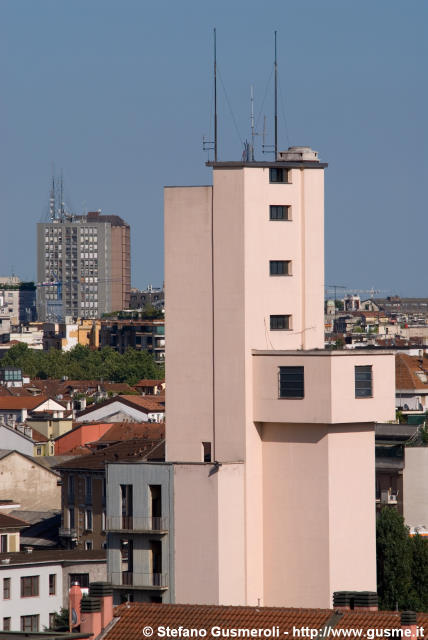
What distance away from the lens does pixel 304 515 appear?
58094mm

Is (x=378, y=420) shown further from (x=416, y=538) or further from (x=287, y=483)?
(x=416, y=538)

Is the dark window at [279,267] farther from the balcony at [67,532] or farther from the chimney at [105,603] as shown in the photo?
the balcony at [67,532]

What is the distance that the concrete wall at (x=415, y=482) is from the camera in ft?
300

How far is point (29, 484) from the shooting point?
374ft

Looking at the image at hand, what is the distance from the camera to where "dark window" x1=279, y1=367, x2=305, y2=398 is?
58.3 m

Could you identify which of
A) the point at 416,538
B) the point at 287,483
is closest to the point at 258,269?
the point at 287,483

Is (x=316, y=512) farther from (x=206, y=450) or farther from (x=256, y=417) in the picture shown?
(x=206, y=450)

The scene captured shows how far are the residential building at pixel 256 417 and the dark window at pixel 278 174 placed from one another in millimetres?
42

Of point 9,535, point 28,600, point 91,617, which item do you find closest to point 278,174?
point 91,617

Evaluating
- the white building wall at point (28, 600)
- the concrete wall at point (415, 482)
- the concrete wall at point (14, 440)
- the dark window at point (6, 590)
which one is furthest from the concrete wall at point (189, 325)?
the concrete wall at point (14, 440)

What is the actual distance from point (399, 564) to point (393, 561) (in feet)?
1.07

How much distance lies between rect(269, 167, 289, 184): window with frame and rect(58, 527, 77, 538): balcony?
41.9 m

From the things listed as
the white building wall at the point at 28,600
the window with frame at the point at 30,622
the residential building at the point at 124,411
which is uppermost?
the residential building at the point at 124,411

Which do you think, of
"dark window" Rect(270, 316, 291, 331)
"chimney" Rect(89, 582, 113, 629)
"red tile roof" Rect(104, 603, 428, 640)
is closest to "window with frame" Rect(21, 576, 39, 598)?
"dark window" Rect(270, 316, 291, 331)
